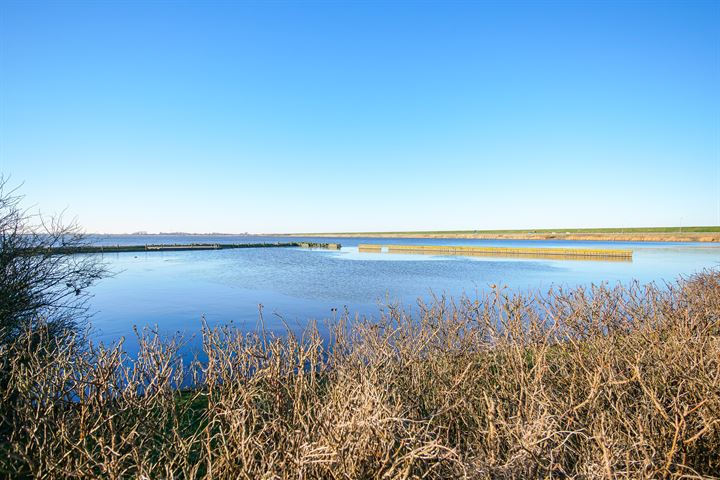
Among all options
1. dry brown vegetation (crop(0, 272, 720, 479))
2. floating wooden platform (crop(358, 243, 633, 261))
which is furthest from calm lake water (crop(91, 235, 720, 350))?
dry brown vegetation (crop(0, 272, 720, 479))

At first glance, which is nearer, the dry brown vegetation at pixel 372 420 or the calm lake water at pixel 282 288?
the dry brown vegetation at pixel 372 420

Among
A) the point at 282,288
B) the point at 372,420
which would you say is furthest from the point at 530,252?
the point at 372,420

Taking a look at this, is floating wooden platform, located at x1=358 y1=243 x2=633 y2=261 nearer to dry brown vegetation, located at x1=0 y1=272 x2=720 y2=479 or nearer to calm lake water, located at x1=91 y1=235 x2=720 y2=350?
calm lake water, located at x1=91 y1=235 x2=720 y2=350

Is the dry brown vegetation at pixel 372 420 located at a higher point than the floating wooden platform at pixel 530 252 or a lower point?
higher

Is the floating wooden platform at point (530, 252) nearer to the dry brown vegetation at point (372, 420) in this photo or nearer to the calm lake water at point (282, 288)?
the calm lake water at point (282, 288)

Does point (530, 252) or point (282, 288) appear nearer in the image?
point (282, 288)

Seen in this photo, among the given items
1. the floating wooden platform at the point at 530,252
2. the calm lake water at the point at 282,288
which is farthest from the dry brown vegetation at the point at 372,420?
the floating wooden platform at the point at 530,252

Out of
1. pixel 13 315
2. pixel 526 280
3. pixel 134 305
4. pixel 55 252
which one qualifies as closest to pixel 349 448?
pixel 13 315

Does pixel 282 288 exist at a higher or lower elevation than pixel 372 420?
lower

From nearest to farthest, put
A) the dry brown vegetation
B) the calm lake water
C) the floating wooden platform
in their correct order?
the dry brown vegetation → the calm lake water → the floating wooden platform

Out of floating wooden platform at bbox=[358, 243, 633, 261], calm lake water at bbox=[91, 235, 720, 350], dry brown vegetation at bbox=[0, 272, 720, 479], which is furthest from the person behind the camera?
floating wooden platform at bbox=[358, 243, 633, 261]

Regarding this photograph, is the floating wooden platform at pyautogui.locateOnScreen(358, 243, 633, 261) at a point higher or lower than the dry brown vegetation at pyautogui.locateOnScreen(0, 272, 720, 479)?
lower

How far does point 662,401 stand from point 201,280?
36.0 metres

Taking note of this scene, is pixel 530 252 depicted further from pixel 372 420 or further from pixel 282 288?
pixel 372 420
